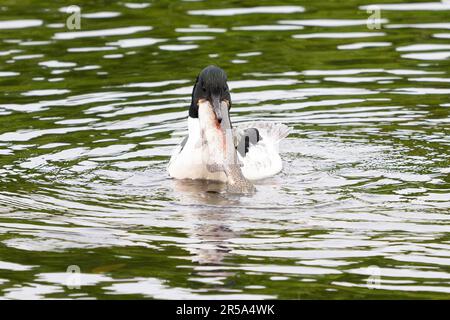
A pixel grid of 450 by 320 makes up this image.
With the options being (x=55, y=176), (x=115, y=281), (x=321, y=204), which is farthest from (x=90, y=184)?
(x=115, y=281)

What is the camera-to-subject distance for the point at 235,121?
17250 mm

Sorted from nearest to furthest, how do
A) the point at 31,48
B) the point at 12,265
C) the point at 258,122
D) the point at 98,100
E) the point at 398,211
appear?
1. the point at 12,265
2. the point at 398,211
3. the point at 258,122
4. the point at 98,100
5. the point at 31,48

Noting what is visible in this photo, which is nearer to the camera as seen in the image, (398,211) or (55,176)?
(398,211)

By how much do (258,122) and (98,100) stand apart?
2.63 metres

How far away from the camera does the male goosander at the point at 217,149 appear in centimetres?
1450

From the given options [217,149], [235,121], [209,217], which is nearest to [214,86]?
[217,149]

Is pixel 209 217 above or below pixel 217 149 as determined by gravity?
below

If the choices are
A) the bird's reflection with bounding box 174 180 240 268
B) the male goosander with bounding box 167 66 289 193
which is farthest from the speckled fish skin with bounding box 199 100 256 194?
the bird's reflection with bounding box 174 180 240 268

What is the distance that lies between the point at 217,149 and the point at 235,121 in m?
2.59

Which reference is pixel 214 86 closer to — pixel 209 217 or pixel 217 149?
pixel 217 149

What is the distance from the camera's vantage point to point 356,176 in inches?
574

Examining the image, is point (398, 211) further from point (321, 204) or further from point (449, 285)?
point (449, 285)

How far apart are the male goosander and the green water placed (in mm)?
237

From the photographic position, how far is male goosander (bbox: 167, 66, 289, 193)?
1450 cm
